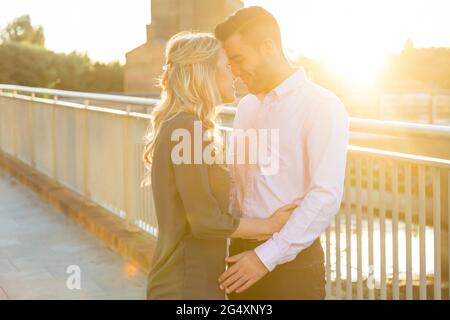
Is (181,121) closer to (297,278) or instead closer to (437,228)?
(297,278)

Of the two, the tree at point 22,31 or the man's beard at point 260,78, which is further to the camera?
the tree at point 22,31

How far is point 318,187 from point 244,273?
355mm

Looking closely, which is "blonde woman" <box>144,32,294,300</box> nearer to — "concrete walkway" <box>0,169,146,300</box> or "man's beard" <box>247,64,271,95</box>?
"man's beard" <box>247,64,271,95</box>

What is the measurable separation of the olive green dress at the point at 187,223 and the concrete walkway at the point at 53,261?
2.84m

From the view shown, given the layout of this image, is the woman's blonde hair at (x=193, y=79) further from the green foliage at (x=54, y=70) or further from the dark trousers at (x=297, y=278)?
the green foliage at (x=54, y=70)

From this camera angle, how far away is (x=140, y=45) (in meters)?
43.6

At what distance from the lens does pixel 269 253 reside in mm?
2328

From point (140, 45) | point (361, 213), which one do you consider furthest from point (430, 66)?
point (361, 213)

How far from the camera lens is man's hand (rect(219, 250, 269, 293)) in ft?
7.71

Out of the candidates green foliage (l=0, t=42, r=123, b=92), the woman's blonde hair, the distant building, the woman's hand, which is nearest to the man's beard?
the woman's blonde hair

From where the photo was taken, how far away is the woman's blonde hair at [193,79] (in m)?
2.35

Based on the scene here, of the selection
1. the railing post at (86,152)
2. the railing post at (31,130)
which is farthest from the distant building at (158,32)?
the railing post at (86,152)
